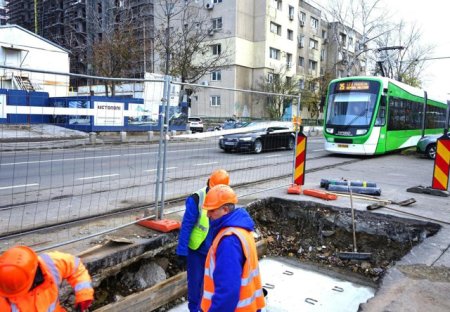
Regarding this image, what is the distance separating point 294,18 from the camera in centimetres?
4962

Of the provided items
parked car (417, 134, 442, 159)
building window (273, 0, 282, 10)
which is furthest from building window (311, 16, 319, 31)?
parked car (417, 134, 442, 159)

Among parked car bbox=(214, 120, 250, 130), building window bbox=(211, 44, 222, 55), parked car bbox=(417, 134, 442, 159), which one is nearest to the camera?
parked car bbox=(214, 120, 250, 130)

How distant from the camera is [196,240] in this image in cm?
369

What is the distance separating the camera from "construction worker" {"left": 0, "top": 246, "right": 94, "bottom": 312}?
6.77 feet

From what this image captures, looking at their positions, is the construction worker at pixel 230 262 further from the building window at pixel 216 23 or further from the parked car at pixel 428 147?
the building window at pixel 216 23

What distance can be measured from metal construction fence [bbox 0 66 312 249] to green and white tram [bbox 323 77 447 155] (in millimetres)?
3137

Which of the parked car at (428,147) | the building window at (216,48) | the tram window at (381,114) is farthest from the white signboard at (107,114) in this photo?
the building window at (216,48)

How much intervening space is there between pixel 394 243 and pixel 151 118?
424cm

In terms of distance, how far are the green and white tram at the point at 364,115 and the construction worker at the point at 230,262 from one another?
13876 millimetres

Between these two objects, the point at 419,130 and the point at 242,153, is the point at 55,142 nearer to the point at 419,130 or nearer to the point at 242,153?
the point at 242,153

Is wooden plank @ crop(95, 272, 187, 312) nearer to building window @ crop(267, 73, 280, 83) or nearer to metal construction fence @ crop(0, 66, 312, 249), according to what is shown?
metal construction fence @ crop(0, 66, 312, 249)

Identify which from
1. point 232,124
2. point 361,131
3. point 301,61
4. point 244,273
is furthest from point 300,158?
point 301,61

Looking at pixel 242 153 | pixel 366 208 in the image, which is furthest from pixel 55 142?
pixel 242 153

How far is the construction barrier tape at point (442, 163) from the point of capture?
7879 mm
